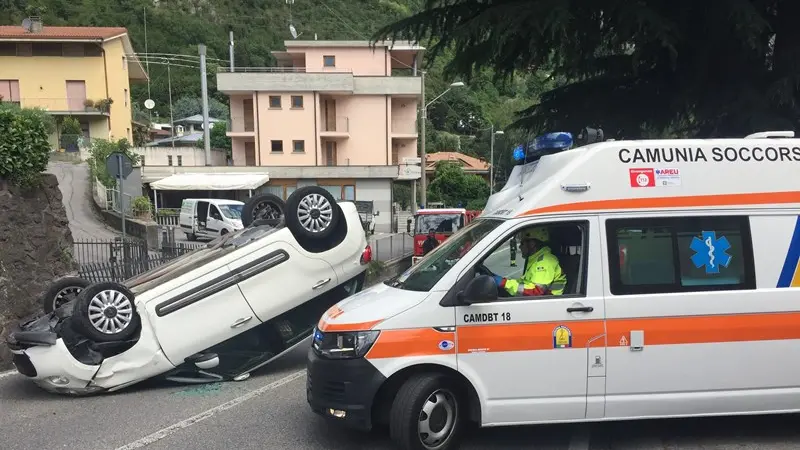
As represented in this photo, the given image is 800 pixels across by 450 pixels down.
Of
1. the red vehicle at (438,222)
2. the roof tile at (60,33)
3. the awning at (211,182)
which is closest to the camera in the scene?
the red vehicle at (438,222)

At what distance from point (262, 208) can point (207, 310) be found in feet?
7.51

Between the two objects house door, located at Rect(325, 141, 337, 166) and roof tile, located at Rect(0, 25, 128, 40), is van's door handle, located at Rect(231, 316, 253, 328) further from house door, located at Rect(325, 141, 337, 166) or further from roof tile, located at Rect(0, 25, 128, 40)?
roof tile, located at Rect(0, 25, 128, 40)

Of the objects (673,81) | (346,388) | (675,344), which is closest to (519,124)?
(673,81)

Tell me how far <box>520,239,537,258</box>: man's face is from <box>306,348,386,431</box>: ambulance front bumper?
1.60 meters

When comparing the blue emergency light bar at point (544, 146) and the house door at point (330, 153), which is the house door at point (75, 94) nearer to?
the house door at point (330, 153)

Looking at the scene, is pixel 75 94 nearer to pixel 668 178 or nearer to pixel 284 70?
pixel 284 70

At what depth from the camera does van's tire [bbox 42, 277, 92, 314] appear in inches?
278

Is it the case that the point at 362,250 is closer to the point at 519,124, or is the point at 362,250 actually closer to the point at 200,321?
the point at 200,321

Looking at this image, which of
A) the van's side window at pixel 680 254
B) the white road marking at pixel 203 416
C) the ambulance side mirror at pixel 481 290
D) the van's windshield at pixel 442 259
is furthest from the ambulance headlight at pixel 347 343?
the van's side window at pixel 680 254

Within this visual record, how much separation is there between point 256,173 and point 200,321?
105ft

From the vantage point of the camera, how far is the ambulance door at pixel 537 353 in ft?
14.5

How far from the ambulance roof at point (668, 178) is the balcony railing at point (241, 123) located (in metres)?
38.2

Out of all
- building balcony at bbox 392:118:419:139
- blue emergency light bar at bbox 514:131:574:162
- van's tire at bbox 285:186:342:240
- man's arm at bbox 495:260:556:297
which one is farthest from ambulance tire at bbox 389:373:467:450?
building balcony at bbox 392:118:419:139

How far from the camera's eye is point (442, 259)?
16.2 ft
